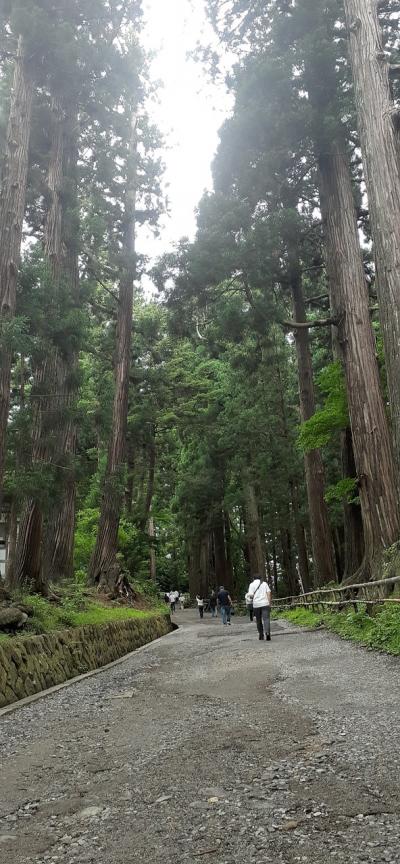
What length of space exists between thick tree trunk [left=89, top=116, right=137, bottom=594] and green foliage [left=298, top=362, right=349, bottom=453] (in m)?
4.95

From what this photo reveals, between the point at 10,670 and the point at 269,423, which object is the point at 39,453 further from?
the point at 269,423

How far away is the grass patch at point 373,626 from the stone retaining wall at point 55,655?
13.4 feet

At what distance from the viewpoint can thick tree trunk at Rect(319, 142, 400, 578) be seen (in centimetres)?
1047

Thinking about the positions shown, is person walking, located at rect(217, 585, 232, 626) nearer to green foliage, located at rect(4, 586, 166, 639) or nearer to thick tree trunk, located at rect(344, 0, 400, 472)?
green foliage, located at rect(4, 586, 166, 639)

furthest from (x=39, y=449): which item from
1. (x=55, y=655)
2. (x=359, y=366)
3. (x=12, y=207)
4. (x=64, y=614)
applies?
(x=359, y=366)

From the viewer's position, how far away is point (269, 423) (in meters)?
26.8

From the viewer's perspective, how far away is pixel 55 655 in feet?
25.6

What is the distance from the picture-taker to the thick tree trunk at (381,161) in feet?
27.6

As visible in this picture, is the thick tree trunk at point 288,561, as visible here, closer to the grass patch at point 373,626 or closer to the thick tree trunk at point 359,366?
the grass patch at point 373,626

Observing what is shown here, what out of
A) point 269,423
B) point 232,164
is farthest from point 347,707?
point 269,423

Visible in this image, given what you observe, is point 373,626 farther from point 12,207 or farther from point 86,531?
point 86,531

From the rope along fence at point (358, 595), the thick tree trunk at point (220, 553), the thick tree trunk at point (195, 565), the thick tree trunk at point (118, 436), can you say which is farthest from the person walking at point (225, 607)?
the thick tree trunk at point (195, 565)

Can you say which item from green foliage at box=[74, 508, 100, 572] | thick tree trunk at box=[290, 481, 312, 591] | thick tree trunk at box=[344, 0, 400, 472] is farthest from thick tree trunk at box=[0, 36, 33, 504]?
thick tree trunk at box=[290, 481, 312, 591]

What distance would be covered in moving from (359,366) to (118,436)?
305 inches
